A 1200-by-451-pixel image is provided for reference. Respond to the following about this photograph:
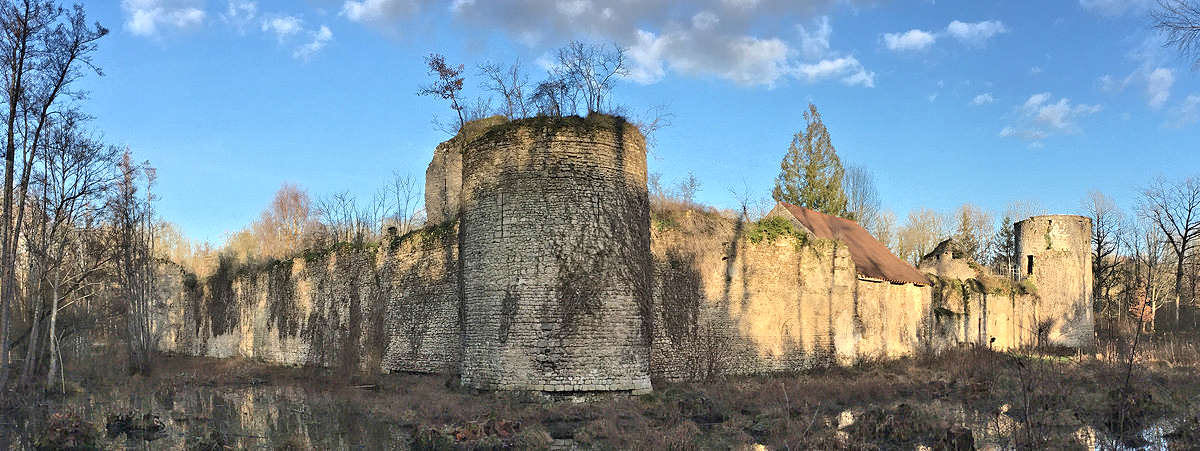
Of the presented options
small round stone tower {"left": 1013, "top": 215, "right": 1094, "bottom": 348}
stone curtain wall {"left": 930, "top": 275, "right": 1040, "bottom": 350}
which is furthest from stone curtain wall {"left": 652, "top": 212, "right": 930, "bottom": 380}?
small round stone tower {"left": 1013, "top": 215, "right": 1094, "bottom": 348}

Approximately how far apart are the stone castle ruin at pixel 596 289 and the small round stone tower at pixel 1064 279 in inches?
2.6

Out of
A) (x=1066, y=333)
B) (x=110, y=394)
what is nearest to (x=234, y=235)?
(x=110, y=394)

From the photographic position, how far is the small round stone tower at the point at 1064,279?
29156mm

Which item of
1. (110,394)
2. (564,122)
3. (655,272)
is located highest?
(564,122)

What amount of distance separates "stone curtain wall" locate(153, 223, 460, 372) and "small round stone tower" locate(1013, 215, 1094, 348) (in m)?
22.5

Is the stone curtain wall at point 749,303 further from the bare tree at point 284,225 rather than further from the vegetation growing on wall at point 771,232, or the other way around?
the bare tree at point 284,225

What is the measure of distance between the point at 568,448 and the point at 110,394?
47.2 ft

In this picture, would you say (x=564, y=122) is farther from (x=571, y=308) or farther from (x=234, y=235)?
(x=234, y=235)

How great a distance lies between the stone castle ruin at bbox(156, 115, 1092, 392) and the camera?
15969mm

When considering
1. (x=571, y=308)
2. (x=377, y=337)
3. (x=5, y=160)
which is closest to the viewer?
(x=571, y=308)

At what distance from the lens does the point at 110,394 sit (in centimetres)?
1977

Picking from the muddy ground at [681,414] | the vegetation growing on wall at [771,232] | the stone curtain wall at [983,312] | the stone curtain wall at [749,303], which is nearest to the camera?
the muddy ground at [681,414]

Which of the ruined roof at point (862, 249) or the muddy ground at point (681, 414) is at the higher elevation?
the ruined roof at point (862, 249)

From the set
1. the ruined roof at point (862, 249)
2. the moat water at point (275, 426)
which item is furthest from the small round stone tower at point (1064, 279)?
the moat water at point (275, 426)
